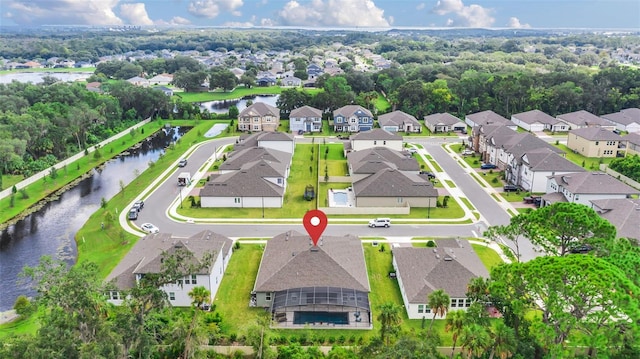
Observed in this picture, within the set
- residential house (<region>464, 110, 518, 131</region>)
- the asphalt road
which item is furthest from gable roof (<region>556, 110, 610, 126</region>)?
the asphalt road

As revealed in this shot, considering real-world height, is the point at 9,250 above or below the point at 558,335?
below

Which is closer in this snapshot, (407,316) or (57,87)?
(407,316)

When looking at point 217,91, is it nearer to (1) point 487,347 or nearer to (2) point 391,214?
(2) point 391,214

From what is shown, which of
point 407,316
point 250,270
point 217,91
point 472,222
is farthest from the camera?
point 217,91

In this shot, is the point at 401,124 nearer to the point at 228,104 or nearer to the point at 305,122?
the point at 305,122

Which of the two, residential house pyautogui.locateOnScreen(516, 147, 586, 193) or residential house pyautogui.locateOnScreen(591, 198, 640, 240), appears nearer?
residential house pyautogui.locateOnScreen(591, 198, 640, 240)

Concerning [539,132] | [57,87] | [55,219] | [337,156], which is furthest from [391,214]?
[57,87]

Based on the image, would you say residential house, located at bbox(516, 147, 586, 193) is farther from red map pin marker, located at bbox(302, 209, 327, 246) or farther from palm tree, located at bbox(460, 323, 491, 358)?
palm tree, located at bbox(460, 323, 491, 358)
